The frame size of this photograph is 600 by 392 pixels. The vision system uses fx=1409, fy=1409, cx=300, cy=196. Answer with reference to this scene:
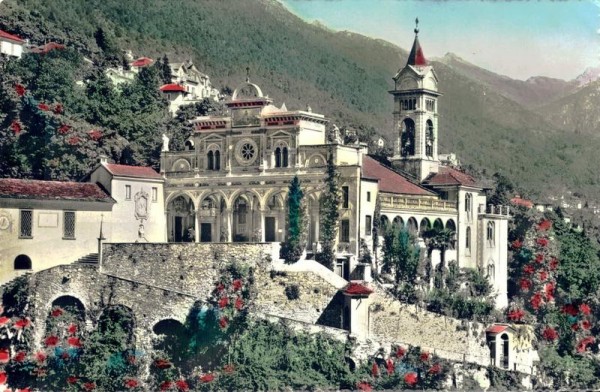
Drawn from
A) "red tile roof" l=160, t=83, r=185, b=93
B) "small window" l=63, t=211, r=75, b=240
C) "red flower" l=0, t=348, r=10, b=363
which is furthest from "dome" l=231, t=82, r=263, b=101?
"red flower" l=0, t=348, r=10, b=363

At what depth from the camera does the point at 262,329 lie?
3516 centimetres

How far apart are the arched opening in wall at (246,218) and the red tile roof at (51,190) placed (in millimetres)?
3863

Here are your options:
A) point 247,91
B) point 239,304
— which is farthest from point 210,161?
point 239,304

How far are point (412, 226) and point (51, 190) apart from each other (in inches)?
434

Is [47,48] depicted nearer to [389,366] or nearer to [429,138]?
[429,138]

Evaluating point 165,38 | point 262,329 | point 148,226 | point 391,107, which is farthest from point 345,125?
point 262,329

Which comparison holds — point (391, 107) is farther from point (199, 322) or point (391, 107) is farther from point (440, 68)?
point (199, 322)

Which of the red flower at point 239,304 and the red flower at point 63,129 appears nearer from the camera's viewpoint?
the red flower at point 239,304

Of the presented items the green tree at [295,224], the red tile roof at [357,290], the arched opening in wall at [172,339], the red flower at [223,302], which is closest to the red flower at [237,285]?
the red flower at [223,302]

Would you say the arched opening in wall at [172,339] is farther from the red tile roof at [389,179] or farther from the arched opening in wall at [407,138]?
the arched opening in wall at [407,138]

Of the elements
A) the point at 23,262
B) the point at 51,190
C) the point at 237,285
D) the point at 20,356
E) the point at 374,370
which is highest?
the point at 51,190

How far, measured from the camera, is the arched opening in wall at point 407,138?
4553 centimetres

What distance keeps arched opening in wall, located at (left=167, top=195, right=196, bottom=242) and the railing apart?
5.60m

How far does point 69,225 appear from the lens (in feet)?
123
